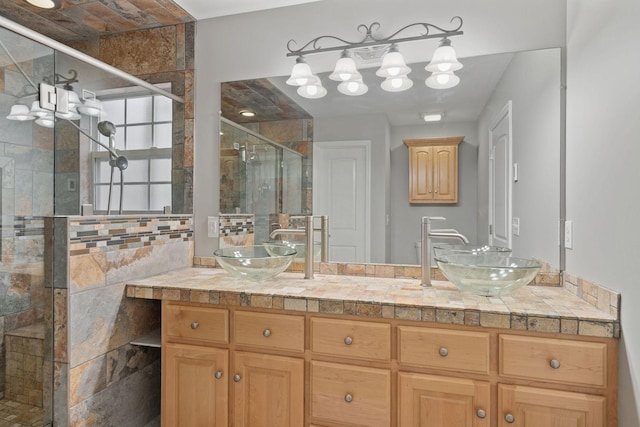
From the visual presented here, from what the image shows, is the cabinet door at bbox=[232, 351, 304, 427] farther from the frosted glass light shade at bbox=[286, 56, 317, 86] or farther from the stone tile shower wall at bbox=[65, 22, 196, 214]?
the frosted glass light shade at bbox=[286, 56, 317, 86]

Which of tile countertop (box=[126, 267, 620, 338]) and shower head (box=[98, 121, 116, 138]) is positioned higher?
shower head (box=[98, 121, 116, 138])

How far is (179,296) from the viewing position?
174cm

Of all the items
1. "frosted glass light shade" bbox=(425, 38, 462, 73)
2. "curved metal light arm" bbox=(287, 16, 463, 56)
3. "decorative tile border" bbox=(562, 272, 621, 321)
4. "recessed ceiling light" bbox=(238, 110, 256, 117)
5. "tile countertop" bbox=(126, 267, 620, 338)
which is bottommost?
"tile countertop" bbox=(126, 267, 620, 338)

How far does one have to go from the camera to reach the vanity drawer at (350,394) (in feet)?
4.84

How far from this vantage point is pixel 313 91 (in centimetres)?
213

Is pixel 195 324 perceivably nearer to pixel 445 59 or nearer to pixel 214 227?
pixel 214 227

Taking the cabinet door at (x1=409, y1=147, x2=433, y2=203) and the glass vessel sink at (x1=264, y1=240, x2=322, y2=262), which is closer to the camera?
the cabinet door at (x1=409, y1=147, x2=433, y2=203)

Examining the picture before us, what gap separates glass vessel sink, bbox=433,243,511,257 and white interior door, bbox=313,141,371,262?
1.29ft

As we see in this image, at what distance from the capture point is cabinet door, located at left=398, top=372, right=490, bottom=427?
1373 millimetres

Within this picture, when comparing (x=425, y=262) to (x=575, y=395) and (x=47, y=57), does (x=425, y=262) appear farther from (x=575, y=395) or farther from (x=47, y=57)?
(x=47, y=57)

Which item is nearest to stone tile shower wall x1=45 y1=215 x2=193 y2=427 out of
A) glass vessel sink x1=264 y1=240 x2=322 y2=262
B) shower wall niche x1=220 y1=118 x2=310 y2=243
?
shower wall niche x1=220 y1=118 x2=310 y2=243

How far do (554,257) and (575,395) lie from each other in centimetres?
68

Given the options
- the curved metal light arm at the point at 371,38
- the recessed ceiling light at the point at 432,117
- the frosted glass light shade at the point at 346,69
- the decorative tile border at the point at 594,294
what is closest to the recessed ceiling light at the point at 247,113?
the curved metal light arm at the point at 371,38

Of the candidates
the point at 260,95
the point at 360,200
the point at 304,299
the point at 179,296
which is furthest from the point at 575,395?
the point at 260,95
